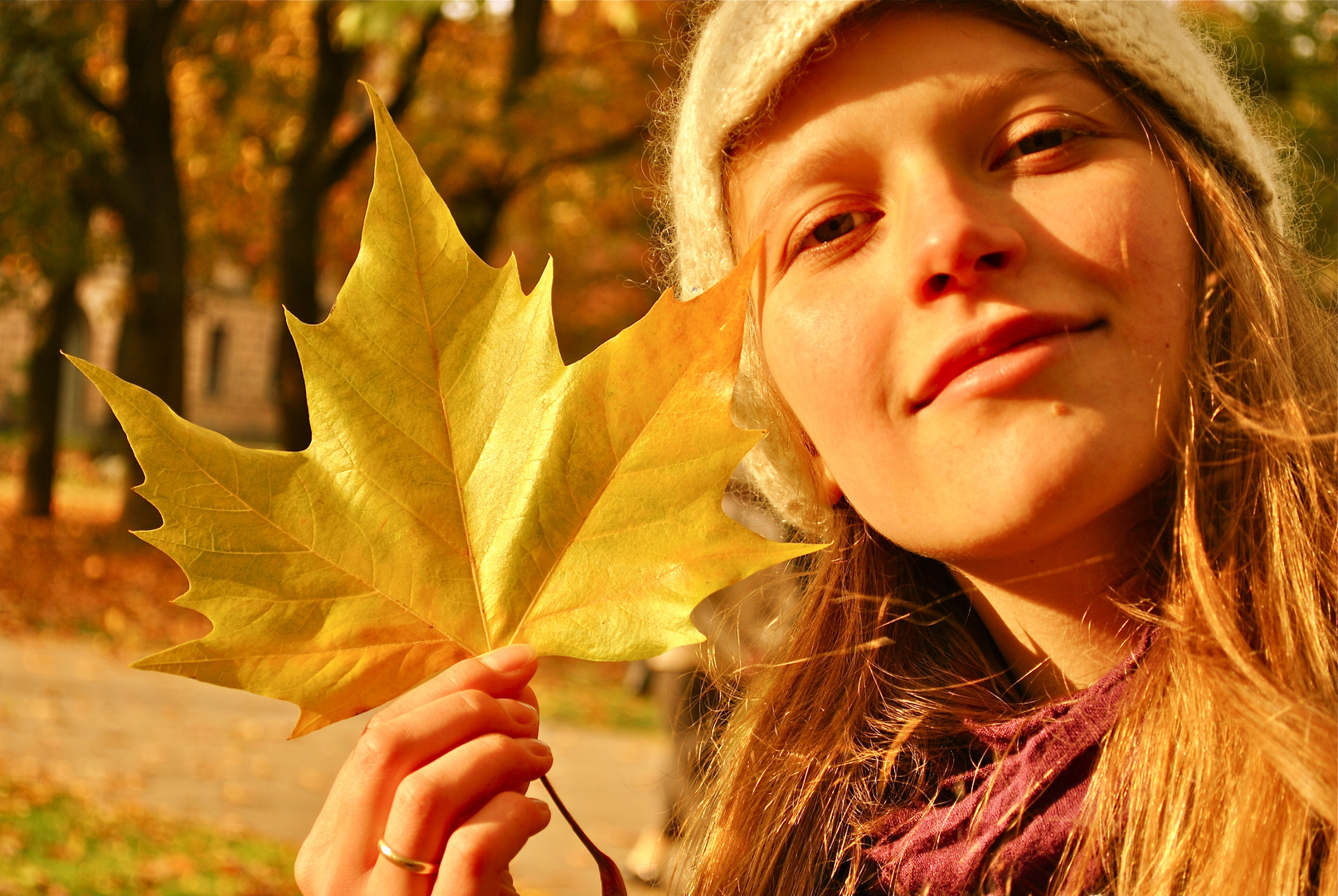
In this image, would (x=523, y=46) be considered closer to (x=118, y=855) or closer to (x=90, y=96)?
(x=90, y=96)

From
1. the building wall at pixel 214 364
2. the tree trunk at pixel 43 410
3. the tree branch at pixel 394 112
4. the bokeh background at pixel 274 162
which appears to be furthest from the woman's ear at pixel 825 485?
the building wall at pixel 214 364

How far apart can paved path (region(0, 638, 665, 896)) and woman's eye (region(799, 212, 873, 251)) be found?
4.79 m

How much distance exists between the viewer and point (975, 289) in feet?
4.66

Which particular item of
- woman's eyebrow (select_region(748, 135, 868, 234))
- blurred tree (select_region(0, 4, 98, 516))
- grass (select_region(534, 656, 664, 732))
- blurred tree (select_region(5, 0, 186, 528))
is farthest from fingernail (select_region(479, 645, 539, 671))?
blurred tree (select_region(5, 0, 186, 528))

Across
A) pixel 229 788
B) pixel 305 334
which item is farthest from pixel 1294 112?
pixel 305 334

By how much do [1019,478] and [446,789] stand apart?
31.0 inches

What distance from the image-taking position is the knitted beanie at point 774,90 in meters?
1.63

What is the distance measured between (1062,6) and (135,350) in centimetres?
1330

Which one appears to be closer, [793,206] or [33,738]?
[793,206]

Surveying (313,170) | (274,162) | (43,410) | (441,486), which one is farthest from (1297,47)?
(43,410)

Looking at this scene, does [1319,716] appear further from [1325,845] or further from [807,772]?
[807,772]

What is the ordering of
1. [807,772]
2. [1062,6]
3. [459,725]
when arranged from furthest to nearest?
1. [807,772]
2. [1062,6]
3. [459,725]

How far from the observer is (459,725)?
126cm

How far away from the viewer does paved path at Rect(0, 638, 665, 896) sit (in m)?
6.46
